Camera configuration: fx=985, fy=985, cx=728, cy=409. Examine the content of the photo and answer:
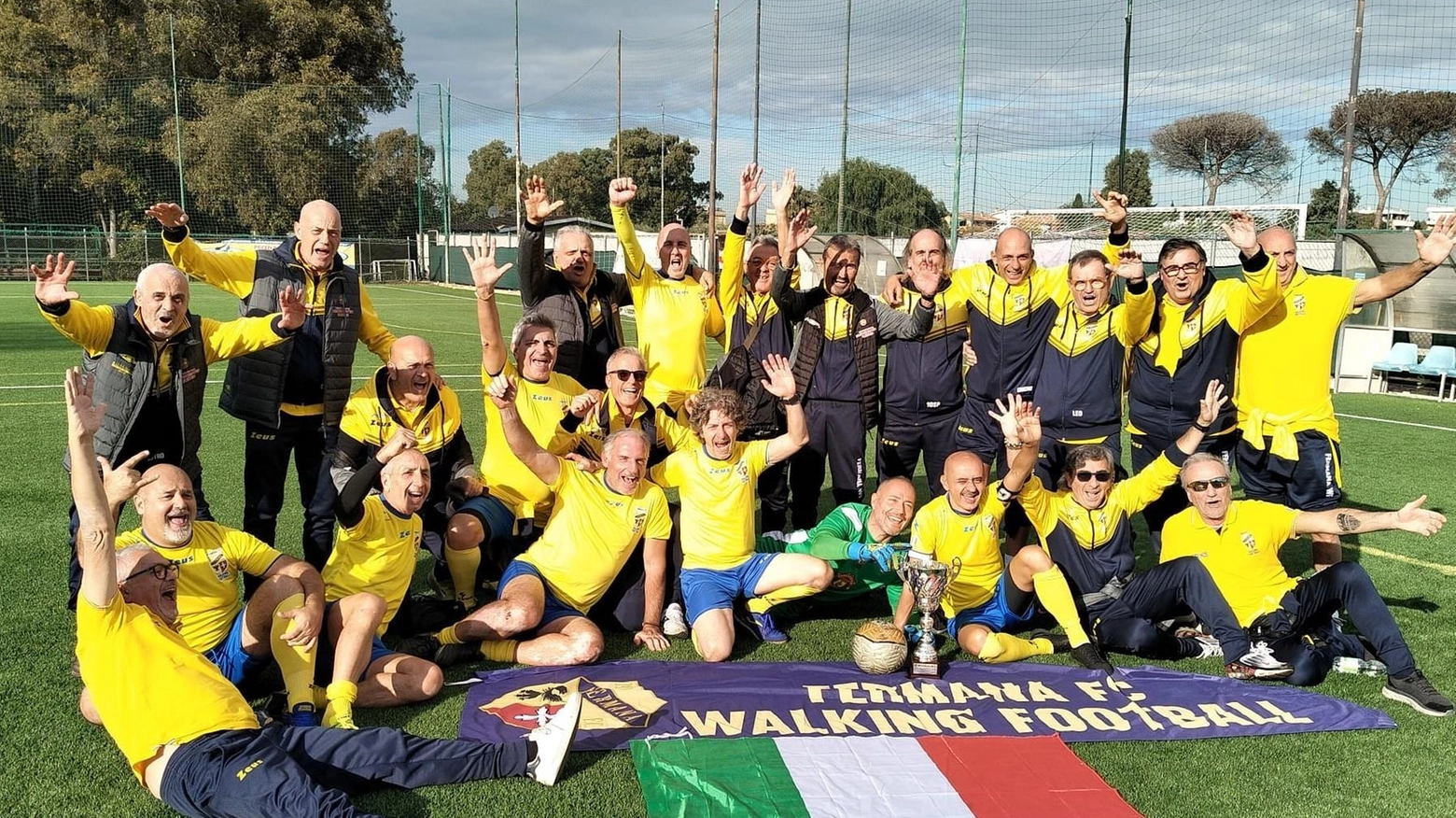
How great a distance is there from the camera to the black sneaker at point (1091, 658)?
4699 mm

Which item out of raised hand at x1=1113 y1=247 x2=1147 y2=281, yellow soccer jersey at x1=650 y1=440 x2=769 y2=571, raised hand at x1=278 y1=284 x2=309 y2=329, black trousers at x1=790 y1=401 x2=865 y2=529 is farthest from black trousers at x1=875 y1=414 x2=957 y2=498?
raised hand at x1=278 y1=284 x2=309 y2=329

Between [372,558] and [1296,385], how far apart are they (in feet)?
16.7

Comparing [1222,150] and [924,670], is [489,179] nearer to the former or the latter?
[1222,150]

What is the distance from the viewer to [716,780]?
355 centimetres

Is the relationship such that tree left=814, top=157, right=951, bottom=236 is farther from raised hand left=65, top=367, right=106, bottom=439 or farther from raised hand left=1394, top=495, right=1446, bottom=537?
raised hand left=65, top=367, right=106, bottom=439

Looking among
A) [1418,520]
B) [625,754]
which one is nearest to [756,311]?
[625,754]

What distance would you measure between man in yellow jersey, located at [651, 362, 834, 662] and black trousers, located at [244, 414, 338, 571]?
Answer: 191 cm

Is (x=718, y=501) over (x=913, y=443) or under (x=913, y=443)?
under

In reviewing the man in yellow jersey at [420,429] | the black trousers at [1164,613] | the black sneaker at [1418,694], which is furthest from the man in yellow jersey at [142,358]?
the black sneaker at [1418,694]

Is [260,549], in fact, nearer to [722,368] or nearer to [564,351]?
[564,351]

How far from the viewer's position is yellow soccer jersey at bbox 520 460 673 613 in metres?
5.00

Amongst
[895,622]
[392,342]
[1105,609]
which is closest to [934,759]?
[895,622]

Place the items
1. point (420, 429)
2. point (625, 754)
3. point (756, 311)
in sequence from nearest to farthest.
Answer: point (625, 754) < point (420, 429) < point (756, 311)

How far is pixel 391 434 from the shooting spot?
5262mm
